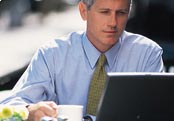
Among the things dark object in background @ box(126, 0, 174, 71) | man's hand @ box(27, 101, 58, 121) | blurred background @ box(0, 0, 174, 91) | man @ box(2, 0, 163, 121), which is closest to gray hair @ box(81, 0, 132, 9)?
man @ box(2, 0, 163, 121)

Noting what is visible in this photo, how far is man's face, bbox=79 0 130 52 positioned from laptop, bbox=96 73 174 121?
0.71m

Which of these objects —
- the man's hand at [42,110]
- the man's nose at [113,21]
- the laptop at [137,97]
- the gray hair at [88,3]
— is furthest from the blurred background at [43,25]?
the laptop at [137,97]

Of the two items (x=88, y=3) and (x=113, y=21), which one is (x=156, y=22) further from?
(x=113, y=21)

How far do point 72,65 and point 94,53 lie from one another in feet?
0.37

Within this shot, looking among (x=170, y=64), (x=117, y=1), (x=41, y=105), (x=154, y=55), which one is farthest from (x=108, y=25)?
(x=170, y=64)

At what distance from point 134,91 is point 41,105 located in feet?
1.43

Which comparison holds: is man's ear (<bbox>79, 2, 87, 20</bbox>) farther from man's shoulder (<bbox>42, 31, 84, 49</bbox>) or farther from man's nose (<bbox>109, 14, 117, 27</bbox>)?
man's nose (<bbox>109, 14, 117, 27</bbox>)

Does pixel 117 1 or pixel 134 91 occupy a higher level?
pixel 117 1

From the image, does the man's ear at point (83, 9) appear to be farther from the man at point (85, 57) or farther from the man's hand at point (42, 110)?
the man's hand at point (42, 110)

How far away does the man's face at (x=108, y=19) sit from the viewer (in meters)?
2.50

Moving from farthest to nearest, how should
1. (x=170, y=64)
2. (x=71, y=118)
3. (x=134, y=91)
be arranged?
(x=170, y=64), (x=71, y=118), (x=134, y=91)

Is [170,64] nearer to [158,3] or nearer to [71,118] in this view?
[158,3]

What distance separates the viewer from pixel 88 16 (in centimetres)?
262

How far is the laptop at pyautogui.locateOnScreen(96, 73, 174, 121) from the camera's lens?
5.88 feet
